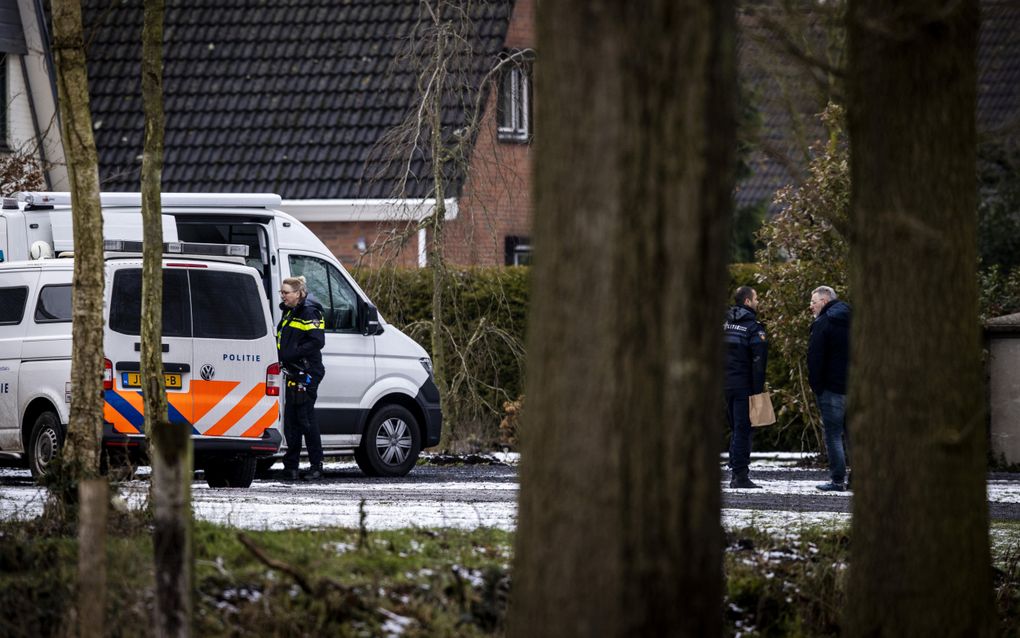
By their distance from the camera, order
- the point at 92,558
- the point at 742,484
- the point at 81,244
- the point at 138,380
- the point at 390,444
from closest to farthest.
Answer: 1. the point at 92,558
2. the point at 81,244
3. the point at 138,380
4. the point at 742,484
5. the point at 390,444

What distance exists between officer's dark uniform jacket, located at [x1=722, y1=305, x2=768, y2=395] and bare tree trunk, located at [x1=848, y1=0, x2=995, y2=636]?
7.56 m

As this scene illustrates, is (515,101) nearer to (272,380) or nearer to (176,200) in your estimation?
(176,200)

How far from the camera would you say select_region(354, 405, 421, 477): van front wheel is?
16.2 metres

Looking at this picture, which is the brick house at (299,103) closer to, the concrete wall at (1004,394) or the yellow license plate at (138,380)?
the concrete wall at (1004,394)

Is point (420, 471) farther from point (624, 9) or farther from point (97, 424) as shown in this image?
point (624, 9)

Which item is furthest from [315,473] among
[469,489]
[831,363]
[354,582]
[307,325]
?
[354,582]

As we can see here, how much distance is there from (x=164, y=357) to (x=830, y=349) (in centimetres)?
550

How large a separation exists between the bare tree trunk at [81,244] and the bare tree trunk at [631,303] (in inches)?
190

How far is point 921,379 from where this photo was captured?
6902mm

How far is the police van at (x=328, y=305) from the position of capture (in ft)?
49.9

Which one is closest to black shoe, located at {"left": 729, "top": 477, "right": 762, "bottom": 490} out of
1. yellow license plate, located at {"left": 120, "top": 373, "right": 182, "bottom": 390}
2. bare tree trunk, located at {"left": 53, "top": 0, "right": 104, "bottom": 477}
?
yellow license plate, located at {"left": 120, "top": 373, "right": 182, "bottom": 390}

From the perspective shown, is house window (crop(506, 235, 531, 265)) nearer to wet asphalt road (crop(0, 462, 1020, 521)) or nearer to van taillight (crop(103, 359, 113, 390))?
wet asphalt road (crop(0, 462, 1020, 521))

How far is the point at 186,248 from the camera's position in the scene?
14.3 m

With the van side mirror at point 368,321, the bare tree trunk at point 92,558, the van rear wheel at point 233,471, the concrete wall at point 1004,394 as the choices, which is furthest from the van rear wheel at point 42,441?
the concrete wall at point 1004,394
